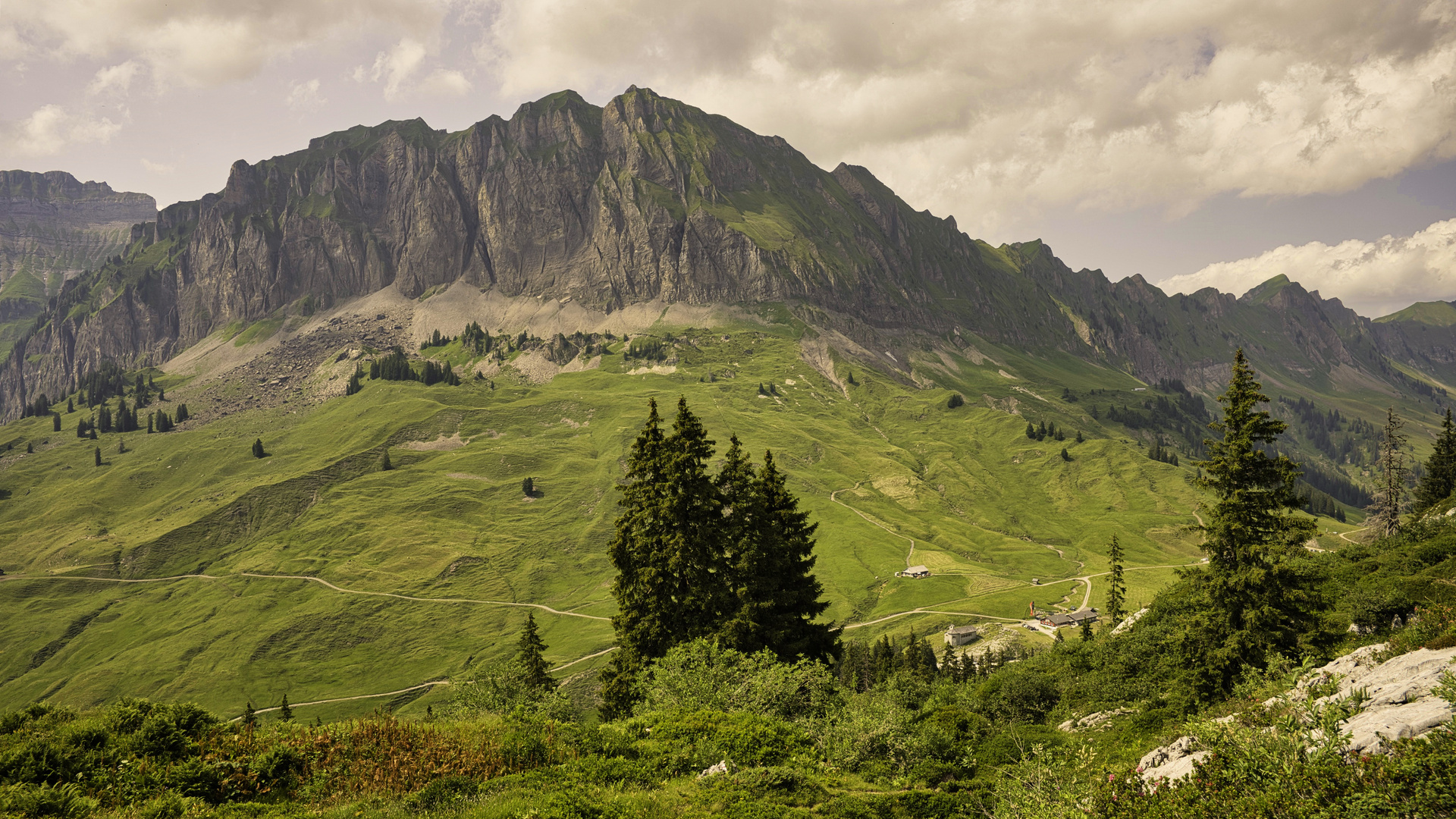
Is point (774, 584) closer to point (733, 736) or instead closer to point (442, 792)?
point (733, 736)

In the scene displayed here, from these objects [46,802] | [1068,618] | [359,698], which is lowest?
[359,698]

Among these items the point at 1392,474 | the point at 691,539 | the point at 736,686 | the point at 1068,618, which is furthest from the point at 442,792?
the point at 1068,618

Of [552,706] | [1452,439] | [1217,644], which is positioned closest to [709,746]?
[552,706]

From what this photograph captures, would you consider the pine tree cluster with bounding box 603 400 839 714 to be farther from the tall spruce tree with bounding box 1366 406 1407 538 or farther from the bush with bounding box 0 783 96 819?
the tall spruce tree with bounding box 1366 406 1407 538

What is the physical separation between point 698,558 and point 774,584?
5412 millimetres

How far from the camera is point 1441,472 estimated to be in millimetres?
93812

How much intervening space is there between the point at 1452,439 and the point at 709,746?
12463 centimetres

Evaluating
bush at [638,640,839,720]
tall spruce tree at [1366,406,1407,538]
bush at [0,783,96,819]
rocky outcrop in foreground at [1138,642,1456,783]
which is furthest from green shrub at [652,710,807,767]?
tall spruce tree at [1366,406,1407,538]

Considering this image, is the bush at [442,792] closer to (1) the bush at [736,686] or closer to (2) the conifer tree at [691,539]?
(1) the bush at [736,686]

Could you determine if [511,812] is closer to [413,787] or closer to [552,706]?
[413,787]

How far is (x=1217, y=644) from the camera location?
37125 millimetres

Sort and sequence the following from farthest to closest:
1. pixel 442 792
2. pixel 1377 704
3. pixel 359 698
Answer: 1. pixel 359 698
2. pixel 442 792
3. pixel 1377 704

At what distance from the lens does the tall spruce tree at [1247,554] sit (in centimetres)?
3566

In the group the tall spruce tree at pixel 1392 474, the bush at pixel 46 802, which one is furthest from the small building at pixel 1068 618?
the bush at pixel 46 802
